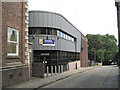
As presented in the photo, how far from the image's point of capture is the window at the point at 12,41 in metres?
12.8

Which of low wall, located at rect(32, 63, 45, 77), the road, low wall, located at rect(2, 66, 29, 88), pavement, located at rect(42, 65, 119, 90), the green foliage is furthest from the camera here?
the green foliage

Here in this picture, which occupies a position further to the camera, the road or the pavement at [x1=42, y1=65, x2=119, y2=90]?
the road

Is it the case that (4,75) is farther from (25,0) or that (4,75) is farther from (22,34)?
(25,0)

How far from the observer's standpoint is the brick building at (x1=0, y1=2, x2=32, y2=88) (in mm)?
11779

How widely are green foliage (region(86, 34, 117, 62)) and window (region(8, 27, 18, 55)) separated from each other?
219ft

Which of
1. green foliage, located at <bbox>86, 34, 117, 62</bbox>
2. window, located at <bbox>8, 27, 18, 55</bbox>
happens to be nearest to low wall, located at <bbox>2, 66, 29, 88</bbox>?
window, located at <bbox>8, 27, 18, 55</bbox>

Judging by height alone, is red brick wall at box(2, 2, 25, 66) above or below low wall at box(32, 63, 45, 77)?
above

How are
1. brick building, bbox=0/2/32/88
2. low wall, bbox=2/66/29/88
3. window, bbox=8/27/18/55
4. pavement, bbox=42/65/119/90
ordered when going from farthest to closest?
pavement, bbox=42/65/119/90 → window, bbox=8/27/18/55 → brick building, bbox=0/2/32/88 → low wall, bbox=2/66/29/88

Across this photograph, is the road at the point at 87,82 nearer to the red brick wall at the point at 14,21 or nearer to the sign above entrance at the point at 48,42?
the red brick wall at the point at 14,21

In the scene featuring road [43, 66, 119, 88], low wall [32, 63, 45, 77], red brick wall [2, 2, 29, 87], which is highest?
red brick wall [2, 2, 29, 87]

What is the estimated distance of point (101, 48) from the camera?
85000 mm

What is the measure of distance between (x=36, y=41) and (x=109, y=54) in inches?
2691

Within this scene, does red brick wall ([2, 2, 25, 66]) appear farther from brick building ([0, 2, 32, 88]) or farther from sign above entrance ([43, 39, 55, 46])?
sign above entrance ([43, 39, 55, 46])

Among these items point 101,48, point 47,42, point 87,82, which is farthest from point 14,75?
point 101,48
